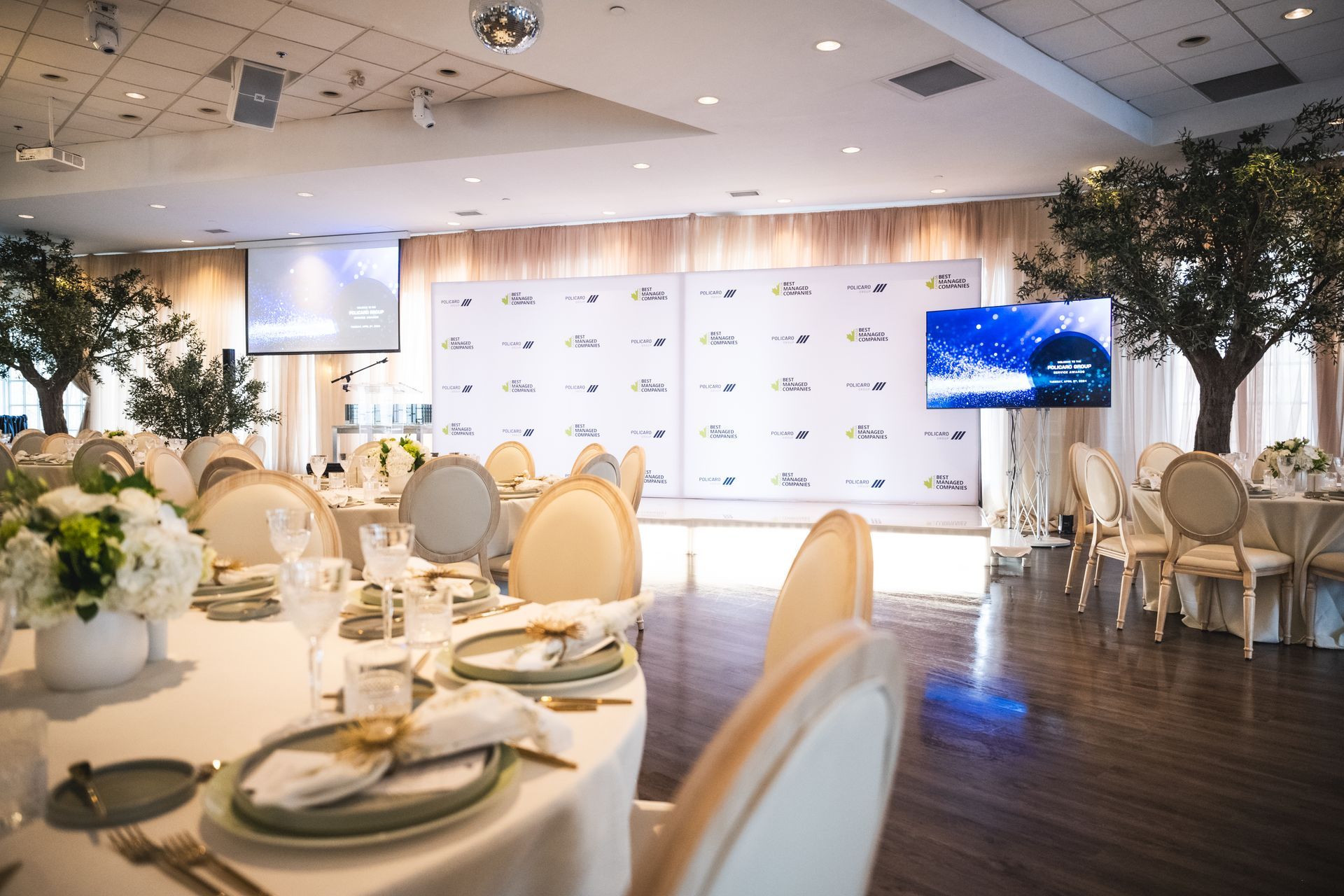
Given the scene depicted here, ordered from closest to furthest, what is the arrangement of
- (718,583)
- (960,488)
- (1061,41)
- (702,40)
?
(702,40)
(1061,41)
(718,583)
(960,488)

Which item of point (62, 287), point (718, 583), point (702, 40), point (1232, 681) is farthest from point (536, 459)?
point (1232, 681)

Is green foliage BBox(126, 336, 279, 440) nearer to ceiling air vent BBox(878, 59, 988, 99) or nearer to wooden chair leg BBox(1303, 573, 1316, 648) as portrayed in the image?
ceiling air vent BBox(878, 59, 988, 99)

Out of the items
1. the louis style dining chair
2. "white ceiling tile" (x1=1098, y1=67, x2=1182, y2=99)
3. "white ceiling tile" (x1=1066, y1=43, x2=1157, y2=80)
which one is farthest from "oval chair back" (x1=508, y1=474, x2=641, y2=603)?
"white ceiling tile" (x1=1098, y1=67, x2=1182, y2=99)

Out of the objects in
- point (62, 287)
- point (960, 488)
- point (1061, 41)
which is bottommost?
point (960, 488)

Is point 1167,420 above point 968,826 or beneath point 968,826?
above

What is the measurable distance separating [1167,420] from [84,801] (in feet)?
30.2

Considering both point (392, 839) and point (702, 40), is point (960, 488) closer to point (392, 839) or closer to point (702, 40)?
point (702, 40)

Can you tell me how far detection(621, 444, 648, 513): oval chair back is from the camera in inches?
213

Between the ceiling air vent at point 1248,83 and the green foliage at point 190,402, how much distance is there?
997cm

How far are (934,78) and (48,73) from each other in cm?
668

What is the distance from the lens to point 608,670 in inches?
53.0

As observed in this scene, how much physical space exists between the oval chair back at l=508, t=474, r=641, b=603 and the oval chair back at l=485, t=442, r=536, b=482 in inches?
153

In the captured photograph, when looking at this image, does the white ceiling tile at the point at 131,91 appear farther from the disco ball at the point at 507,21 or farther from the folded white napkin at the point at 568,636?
the folded white napkin at the point at 568,636

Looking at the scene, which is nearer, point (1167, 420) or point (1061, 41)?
point (1061, 41)
